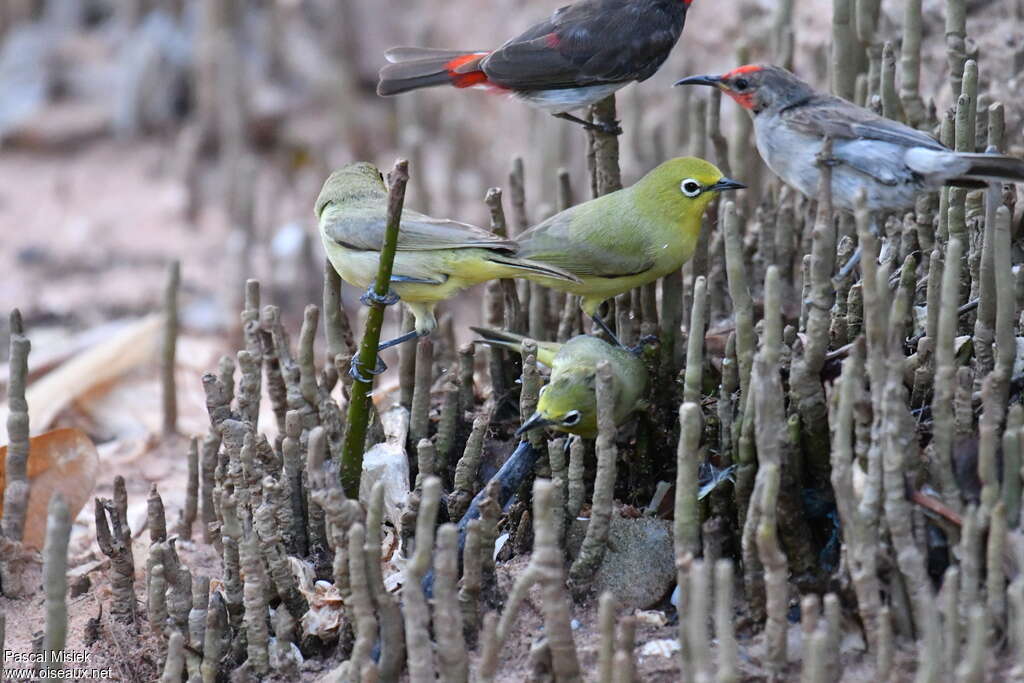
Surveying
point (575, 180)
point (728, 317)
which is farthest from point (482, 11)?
point (728, 317)

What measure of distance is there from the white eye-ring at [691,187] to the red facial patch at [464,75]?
0.97 meters

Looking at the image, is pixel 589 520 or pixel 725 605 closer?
pixel 725 605

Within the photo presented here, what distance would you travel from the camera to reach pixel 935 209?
4227 millimetres

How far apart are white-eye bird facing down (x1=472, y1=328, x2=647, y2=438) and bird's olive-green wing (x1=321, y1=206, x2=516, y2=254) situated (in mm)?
375

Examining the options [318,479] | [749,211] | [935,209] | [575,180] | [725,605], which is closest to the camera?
[725,605]

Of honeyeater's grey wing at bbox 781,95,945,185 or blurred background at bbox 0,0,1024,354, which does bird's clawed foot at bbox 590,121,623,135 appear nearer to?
honeyeater's grey wing at bbox 781,95,945,185

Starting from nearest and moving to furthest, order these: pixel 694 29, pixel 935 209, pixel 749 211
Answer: pixel 935 209
pixel 749 211
pixel 694 29

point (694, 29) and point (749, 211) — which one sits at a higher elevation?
point (694, 29)

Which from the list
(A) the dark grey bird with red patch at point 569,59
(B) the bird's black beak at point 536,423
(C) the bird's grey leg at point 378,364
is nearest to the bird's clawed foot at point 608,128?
(A) the dark grey bird with red patch at point 569,59

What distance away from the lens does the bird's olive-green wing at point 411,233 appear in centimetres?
412

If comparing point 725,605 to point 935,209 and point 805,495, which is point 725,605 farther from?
point 935,209

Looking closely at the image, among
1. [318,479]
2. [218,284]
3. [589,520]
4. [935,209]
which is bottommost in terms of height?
[218,284]

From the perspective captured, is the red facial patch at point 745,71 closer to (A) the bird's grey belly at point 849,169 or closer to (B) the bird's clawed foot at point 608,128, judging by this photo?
(A) the bird's grey belly at point 849,169

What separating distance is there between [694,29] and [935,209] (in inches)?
172
